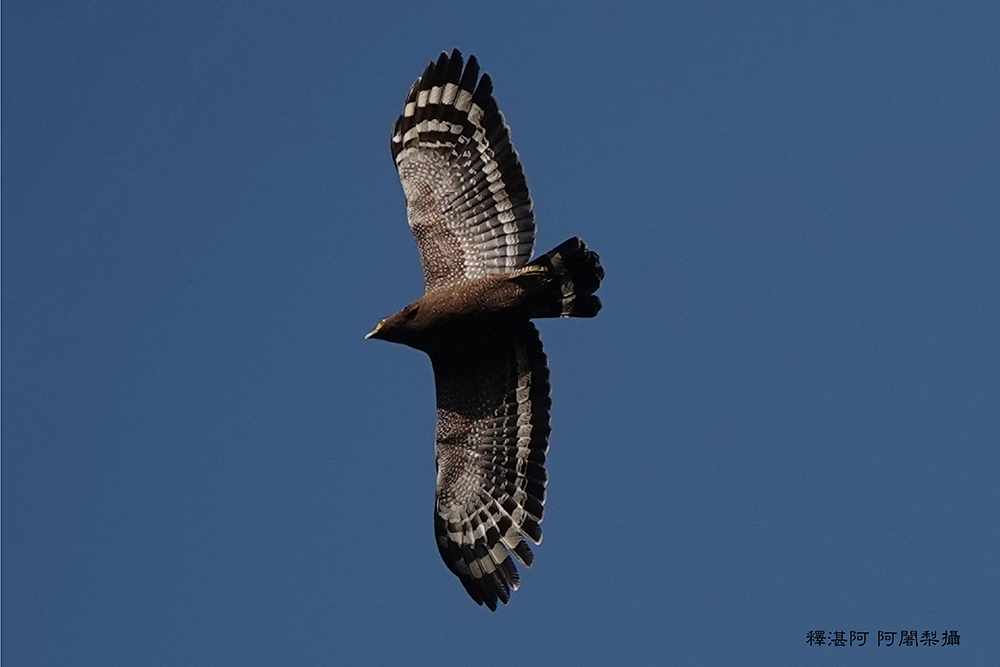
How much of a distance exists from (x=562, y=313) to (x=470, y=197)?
6.16 feet

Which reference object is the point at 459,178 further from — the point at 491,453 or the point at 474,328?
the point at 491,453

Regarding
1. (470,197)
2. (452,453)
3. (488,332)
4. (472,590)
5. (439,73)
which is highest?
(439,73)

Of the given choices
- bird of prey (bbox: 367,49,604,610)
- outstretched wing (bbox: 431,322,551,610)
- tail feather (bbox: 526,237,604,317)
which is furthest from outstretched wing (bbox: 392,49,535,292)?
outstretched wing (bbox: 431,322,551,610)

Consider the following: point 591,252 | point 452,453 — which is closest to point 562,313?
point 591,252

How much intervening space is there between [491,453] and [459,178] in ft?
10.6

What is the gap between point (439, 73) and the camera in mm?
22094

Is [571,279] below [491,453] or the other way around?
the other way around

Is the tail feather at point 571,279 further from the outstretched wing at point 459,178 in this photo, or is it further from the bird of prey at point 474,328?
the outstretched wing at point 459,178

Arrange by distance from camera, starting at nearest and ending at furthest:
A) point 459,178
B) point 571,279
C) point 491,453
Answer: point 571,279, point 491,453, point 459,178

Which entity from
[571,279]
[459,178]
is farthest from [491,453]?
[459,178]

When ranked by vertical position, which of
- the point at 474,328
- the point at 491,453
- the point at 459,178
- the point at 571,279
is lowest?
the point at 491,453

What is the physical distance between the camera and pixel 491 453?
71.5ft

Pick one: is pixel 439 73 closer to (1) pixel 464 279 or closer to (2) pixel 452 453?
(1) pixel 464 279

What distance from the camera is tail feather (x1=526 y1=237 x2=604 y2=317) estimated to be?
68.2 feet
